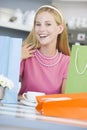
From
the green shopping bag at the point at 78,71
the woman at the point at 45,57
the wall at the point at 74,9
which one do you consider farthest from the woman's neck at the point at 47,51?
the wall at the point at 74,9

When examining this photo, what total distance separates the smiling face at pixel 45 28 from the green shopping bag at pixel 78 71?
1.54 ft

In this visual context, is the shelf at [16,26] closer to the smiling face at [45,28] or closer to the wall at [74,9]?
the wall at [74,9]

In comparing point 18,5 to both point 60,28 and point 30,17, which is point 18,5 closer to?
point 30,17

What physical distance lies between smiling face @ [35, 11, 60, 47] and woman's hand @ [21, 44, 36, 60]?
0.23 feet

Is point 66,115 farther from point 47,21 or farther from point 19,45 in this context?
point 47,21

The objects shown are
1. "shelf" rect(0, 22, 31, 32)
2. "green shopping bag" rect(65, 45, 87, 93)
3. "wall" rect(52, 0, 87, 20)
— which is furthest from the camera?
"wall" rect(52, 0, 87, 20)

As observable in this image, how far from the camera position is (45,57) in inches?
71.9

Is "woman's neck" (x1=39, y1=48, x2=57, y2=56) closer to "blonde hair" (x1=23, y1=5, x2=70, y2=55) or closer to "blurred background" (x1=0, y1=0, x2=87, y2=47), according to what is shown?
"blonde hair" (x1=23, y1=5, x2=70, y2=55)

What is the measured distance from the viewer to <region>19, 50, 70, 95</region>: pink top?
1.77 m

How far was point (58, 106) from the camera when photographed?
1.06 m

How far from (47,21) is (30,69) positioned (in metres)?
0.30

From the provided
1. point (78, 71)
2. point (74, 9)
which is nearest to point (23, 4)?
point (74, 9)

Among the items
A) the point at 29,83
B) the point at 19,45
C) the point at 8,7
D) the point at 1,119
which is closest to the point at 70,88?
the point at 19,45

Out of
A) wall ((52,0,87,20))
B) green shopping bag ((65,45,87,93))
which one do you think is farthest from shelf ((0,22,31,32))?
green shopping bag ((65,45,87,93))
